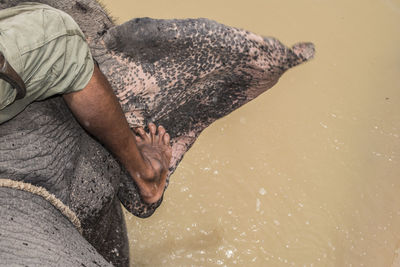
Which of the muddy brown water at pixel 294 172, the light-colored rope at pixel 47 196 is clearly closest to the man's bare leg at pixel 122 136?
the light-colored rope at pixel 47 196

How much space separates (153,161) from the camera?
1.58 metres

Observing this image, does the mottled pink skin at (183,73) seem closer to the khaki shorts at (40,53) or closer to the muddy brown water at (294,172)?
the khaki shorts at (40,53)

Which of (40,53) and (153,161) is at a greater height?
(40,53)

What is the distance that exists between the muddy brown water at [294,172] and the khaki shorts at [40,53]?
129cm

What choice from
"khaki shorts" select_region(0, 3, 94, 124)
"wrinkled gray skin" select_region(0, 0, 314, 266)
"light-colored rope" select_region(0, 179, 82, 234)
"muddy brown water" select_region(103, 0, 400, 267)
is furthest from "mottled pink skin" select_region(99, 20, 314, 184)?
"muddy brown water" select_region(103, 0, 400, 267)

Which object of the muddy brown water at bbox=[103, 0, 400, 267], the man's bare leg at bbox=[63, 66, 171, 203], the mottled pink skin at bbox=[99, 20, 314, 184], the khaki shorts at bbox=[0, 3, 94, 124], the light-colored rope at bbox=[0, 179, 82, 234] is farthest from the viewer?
the muddy brown water at bbox=[103, 0, 400, 267]

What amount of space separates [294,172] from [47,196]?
5.27 ft

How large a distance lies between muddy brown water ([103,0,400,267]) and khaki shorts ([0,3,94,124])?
129 centimetres

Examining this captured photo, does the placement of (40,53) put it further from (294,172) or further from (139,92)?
(294,172)

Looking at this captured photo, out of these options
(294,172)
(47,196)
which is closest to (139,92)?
(47,196)

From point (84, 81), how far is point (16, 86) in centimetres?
21

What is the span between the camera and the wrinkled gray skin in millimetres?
1371

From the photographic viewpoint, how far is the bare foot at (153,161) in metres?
1.56

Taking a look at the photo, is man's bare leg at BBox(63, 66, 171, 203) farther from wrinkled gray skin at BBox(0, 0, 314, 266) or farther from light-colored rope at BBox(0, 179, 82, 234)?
light-colored rope at BBox(0, 179, 82, 234)
